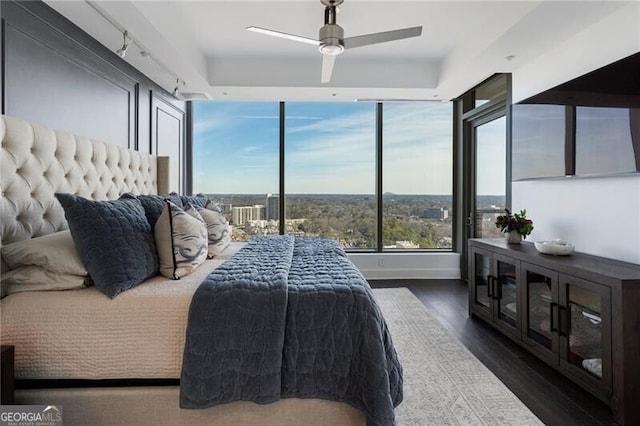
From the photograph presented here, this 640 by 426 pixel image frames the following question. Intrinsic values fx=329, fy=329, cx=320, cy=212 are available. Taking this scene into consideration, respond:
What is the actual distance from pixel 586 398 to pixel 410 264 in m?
2.82

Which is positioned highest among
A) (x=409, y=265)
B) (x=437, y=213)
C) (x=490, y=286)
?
(x=437, y=213)

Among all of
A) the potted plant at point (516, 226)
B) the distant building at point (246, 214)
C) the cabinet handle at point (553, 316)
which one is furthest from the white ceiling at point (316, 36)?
the cabinet handle at point (553, 316)

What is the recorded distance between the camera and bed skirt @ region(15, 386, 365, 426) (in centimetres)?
142

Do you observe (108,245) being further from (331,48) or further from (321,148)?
(321,148)

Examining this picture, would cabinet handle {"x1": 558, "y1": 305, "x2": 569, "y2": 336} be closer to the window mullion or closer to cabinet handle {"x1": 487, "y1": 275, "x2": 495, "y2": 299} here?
cabinet handle {"x1": 487, "y1": 275, "x2": 495, "y2": 299}

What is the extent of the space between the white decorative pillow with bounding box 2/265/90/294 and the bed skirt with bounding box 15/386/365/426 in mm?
438

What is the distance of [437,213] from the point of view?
191 inches

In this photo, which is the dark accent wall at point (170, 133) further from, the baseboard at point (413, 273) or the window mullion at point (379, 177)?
the baseboard at point (413, 273)

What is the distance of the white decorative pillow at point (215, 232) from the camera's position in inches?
98.8

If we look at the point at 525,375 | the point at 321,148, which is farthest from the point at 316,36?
the point at 525,375

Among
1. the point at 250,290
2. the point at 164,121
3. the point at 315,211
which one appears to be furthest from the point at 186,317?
the point at 315,211

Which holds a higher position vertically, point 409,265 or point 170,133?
point 170,133

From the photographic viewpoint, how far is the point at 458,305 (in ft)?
11.8

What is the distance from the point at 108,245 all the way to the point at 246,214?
3.23m
